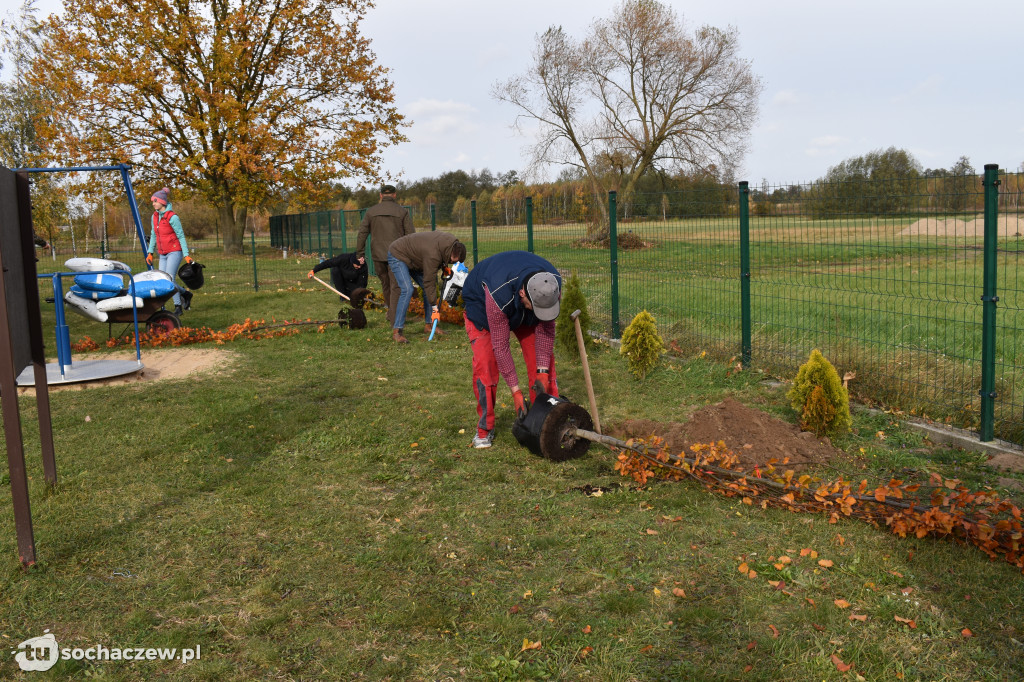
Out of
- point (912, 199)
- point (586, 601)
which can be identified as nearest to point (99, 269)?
point (586, 601)

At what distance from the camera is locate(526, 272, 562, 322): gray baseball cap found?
4.89 m

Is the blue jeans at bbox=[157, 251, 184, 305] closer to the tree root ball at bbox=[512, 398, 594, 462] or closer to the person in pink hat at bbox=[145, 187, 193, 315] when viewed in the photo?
the person in pink hat at bbox=[145, 187, 193, 315]

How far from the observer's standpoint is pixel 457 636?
10.9 ft

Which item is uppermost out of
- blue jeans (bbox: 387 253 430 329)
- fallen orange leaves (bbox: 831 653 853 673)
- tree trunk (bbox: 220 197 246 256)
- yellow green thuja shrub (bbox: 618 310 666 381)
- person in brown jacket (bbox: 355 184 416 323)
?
tree trunk (bbox: 220 197 246 256)

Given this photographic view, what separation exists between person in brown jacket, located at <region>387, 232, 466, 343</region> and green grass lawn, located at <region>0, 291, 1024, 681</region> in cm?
369

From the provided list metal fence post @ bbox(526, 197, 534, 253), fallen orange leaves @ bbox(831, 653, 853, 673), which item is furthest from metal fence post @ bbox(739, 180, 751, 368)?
fallen orange leaves @ bbox(831, 653, 853, 673)

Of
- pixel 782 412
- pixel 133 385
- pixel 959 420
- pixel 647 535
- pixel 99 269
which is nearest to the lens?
pixel 647 535

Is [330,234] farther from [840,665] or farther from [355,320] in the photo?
[840,665]

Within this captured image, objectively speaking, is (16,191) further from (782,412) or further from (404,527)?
(782,412)

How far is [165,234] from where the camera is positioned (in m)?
12.1

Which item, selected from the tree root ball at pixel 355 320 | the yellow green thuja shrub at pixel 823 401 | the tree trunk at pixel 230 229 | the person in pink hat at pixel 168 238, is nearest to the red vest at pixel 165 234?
the person in pink hat at pixel 168 238

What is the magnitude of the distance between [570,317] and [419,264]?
8.35 ft

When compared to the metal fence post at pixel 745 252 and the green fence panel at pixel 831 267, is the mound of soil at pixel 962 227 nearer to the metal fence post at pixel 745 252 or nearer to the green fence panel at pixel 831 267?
the green fence panel at pixel 831 267

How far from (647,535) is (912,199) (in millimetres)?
3592
